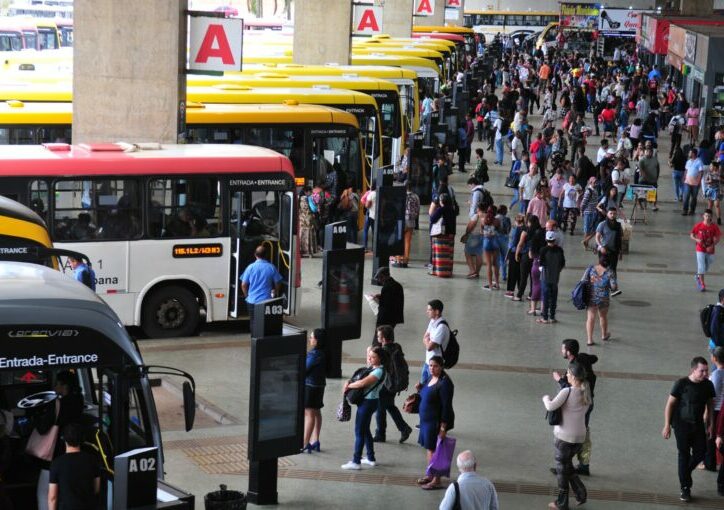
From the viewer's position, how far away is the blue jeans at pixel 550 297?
19938mm

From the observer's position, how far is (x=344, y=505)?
12.1 metres

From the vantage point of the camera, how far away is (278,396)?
1175 cm

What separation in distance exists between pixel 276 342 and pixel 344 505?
5.53ft

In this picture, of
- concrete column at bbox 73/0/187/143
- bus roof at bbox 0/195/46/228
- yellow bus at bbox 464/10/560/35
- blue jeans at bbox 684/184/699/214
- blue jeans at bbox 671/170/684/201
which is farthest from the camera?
yellow bus at bbox 464/10/560/35

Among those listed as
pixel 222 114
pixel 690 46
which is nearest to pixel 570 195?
pixel 222 114

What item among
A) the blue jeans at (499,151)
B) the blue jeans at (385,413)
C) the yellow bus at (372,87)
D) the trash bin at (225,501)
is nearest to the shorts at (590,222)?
the yellow bus at (372,87)

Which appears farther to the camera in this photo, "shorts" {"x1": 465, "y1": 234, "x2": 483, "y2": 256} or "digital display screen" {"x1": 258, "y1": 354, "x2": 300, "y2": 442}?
"shorts" {"x1": 465, "y1": 234, "x2": 483, "y2": 256}

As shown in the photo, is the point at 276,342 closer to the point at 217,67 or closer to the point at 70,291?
the point at 70,291

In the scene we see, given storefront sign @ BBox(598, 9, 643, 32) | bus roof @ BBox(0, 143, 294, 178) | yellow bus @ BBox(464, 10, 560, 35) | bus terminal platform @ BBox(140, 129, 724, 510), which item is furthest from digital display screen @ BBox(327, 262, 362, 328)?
yellow bus @ BBox(464, 10, 560, 35)

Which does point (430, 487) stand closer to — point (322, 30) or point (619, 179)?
point (619, 179)

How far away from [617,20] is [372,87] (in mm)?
63000

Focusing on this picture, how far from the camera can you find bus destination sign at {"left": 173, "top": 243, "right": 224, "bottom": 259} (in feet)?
59.1

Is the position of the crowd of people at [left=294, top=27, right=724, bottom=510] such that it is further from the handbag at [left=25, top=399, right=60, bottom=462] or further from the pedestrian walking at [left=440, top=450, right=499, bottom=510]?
the handbag at [left=25, top=399, right=60, bottom=462]

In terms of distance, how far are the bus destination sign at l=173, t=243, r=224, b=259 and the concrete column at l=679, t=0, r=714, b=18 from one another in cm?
5899
